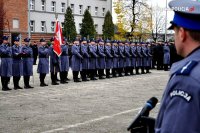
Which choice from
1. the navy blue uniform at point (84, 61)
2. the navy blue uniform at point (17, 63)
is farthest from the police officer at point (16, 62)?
the navy blue uniform at point (84, 61)

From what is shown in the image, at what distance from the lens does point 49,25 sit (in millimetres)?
58938

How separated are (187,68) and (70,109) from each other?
8320mm

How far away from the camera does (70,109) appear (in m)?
10.1

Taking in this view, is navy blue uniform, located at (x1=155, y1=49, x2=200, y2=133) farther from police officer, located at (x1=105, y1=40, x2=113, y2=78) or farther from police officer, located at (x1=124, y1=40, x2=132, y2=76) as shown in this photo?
police officer, located at (x1=124, y1=40, x2=132, y2=76)

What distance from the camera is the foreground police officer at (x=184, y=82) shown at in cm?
184

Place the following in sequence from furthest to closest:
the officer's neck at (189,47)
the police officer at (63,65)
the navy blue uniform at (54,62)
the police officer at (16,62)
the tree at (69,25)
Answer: the tree at (69,25), the police officer at (63,65), the navy blue uniform at (54,62), the police officer at (16,62), the officer's neck at (189,47)

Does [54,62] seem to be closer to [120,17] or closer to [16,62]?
[16,62]

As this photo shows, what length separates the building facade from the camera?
53459 millimetres

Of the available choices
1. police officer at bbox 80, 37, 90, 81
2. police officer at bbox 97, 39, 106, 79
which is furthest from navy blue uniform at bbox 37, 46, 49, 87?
police officer at bbox 97, 39, 106, 79

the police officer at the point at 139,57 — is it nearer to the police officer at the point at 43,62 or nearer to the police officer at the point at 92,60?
the police officer at the point at 92,60

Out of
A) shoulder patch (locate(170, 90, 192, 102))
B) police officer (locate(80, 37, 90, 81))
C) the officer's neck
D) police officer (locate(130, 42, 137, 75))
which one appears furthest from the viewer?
police officer (locate(130, 42, 137, 75))

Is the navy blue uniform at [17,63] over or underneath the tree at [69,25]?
underneath

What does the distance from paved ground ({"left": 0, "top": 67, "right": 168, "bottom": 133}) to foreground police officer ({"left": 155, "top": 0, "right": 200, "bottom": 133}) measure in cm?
549

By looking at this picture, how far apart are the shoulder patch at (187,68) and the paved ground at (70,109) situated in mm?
5582
